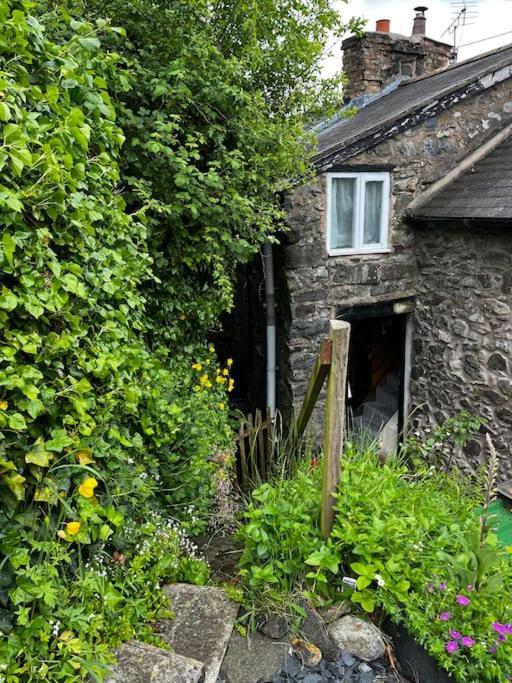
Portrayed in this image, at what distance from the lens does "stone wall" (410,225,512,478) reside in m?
5.77

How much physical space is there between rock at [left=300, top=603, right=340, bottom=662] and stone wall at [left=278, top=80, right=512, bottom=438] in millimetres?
3953

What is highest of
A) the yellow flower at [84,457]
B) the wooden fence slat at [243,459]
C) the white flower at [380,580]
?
the yellow flower at [84,457]

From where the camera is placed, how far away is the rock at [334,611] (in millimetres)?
2468

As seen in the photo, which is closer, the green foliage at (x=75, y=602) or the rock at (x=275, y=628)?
the green foliage at (x=75, y=602)

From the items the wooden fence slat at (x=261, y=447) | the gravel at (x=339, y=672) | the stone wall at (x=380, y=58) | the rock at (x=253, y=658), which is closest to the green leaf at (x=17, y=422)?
the rock at (x=253, y=658)

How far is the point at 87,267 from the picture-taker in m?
2.52

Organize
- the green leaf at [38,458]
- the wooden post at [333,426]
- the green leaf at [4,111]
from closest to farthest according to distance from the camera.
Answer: the green leaf at [4,111] → the green leaf at [38,458] → the wooden post at [333,426]

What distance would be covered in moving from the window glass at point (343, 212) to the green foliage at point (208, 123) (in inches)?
38.2

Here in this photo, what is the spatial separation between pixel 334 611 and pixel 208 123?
3974mm

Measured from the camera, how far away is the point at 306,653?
90.4 inches

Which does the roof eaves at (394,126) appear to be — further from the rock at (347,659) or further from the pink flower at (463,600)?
the rock at (347,659)

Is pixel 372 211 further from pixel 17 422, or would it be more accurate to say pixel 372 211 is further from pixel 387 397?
pixel 17 422

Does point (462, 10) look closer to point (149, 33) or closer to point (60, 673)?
point (149, 33)

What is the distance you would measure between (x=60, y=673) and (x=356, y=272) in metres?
5.37
